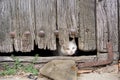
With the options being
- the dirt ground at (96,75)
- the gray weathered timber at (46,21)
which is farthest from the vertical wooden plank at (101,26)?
the gray weathered timber at (46,21)

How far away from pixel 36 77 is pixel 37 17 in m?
0.43

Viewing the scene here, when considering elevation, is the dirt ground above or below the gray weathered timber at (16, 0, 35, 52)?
below

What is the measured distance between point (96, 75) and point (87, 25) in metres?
0.36

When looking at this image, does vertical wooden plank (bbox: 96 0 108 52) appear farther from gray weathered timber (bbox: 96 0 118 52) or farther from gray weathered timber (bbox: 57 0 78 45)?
gray weathered timber (bbox: 57 0 78 45)

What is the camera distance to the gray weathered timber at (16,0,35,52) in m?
2.49

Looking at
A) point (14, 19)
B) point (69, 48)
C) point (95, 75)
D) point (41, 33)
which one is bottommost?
point (95, 75)

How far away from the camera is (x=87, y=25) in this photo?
8.18ft

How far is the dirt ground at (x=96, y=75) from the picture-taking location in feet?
Result: 7.89

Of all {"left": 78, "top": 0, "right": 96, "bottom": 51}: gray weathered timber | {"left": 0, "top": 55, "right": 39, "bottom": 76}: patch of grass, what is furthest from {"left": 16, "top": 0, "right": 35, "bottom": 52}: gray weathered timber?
{"left": 78, "top": 0, "right": 96, "bottom": 51}: gray weathered timber

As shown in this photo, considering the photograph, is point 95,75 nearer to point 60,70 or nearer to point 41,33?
point 60,70

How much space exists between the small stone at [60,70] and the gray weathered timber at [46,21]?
161 millimetres

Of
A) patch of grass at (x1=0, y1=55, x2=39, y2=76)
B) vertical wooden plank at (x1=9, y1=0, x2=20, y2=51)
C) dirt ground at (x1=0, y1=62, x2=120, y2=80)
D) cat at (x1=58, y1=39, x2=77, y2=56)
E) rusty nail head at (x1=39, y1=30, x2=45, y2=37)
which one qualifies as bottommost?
dirt ground at (x1=0, y1=62, x2=120, y2=80)

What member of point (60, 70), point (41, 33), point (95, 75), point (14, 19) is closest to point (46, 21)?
point (41, 33)

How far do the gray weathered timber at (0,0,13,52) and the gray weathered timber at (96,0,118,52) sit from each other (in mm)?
646
